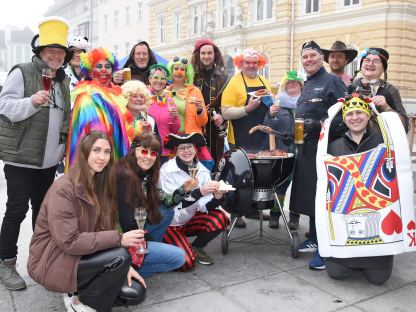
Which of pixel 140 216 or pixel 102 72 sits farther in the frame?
pixel 102 72

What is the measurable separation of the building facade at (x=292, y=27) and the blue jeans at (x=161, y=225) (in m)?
12.8

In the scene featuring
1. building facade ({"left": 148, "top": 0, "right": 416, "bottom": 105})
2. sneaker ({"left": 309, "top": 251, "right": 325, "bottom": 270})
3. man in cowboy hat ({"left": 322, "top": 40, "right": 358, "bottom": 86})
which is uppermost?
building facade ({"left": 148, "top": 0, "right": 416, "bottom": 105})

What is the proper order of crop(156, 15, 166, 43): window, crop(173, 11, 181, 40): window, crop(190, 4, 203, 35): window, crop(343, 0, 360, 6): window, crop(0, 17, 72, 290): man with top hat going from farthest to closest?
crop(156, 15, 166, 43): window, crop(173, 11, 181, 40): window, crop(190, 4, 203, 35): window, crop(343, 0, 360, 6): window, crop(0, 17, 72, 290): man with top hat

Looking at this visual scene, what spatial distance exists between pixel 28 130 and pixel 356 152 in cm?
257

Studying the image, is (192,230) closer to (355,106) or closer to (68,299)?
(68,299)

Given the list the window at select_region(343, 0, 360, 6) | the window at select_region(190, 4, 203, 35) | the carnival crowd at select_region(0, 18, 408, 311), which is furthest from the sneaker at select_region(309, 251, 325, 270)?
the window at select_region(190, 4, 203, 35)

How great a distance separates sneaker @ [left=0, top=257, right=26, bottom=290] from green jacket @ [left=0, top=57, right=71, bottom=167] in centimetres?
79

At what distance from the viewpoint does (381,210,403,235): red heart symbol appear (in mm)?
3379

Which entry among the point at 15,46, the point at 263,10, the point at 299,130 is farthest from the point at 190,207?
the point at 15,46

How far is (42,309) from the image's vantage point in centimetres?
298

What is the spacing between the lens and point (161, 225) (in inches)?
138

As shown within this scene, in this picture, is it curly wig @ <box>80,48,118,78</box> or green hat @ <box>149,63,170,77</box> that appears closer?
curly wig @ <box>80,48,118,78</box>

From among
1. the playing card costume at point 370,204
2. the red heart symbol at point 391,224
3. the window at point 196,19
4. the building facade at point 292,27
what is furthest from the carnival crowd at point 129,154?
the window at point 196,19

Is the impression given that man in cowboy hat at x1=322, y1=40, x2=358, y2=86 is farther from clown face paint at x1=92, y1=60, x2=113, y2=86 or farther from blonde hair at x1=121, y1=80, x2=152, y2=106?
clown face paint at x1=92, y1=60, x2=113, y2=86
